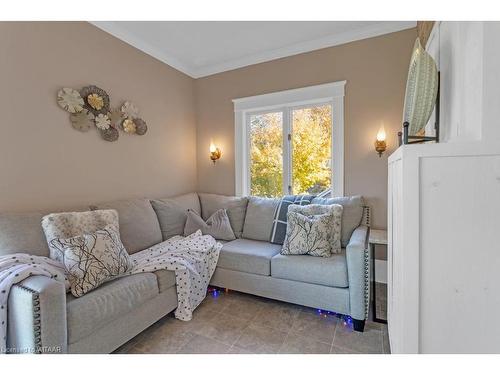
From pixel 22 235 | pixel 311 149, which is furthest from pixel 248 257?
pixel 22 235

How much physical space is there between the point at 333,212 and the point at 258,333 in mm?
1207

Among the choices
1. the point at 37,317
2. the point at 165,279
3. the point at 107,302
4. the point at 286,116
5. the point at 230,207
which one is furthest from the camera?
the point at 286,116

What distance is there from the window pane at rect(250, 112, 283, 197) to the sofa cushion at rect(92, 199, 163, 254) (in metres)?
1.41

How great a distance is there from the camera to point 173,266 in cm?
188

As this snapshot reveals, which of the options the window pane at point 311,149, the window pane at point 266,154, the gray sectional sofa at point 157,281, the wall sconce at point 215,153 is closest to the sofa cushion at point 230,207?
the gray sectional sofa at point 157,281

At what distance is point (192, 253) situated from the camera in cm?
210

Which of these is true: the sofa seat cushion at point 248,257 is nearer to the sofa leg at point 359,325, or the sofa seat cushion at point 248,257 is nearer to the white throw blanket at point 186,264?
the white throw blanket at point 186,264

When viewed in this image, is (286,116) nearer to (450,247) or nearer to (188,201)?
(188,201)

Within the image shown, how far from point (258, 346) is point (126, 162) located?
2184 mm

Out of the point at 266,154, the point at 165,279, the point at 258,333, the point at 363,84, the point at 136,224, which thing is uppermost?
the point at 363,84

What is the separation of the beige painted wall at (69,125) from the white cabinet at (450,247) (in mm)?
2476

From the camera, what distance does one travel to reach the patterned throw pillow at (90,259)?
4.69 feet

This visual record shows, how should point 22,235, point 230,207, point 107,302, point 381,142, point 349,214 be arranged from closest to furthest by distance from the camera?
1. point 107,302
2. point 22,235
3. point 349,214
4. point 381,142
5. point 230,207

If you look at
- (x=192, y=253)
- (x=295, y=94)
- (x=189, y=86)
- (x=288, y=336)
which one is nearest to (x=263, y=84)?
(x=295, y=94)
